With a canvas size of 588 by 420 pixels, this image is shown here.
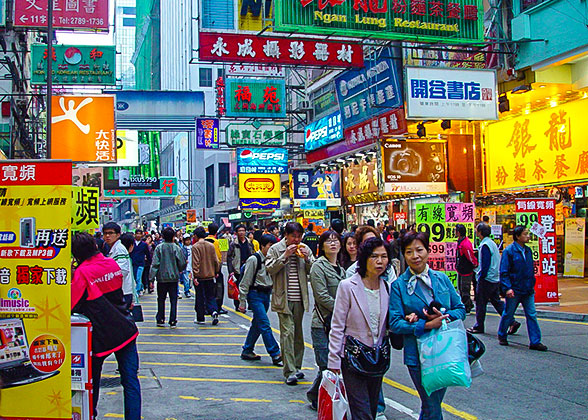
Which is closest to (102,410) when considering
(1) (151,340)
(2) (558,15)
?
(1) (151,340)

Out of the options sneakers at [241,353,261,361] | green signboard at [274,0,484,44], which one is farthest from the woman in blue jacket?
green signboard at [274,0,484,44]

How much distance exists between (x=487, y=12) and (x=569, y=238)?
7166mm

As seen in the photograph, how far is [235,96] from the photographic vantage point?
2639 cm

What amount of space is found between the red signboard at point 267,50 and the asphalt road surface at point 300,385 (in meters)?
7.25

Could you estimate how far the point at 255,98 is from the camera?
89.1 feet

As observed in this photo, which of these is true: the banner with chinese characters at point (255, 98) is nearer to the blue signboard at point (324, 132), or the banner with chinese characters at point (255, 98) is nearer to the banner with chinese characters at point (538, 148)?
the blue signboard at point (324, 132)

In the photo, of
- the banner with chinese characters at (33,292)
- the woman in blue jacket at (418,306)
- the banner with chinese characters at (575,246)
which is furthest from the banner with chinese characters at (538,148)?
the banner with chinese characters at (33,292)

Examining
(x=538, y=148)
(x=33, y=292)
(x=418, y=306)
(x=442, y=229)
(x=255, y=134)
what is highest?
(x=255, y=134)

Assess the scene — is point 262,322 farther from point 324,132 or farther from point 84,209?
point 324,132

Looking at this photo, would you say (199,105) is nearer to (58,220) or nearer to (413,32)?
(413,32)

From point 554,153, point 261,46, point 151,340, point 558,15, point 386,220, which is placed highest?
point 558,15

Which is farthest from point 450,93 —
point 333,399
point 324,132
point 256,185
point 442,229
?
point 256,185

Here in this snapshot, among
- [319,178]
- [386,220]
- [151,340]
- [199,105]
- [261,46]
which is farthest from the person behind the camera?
[319,178]

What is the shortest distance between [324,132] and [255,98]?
346 cm
